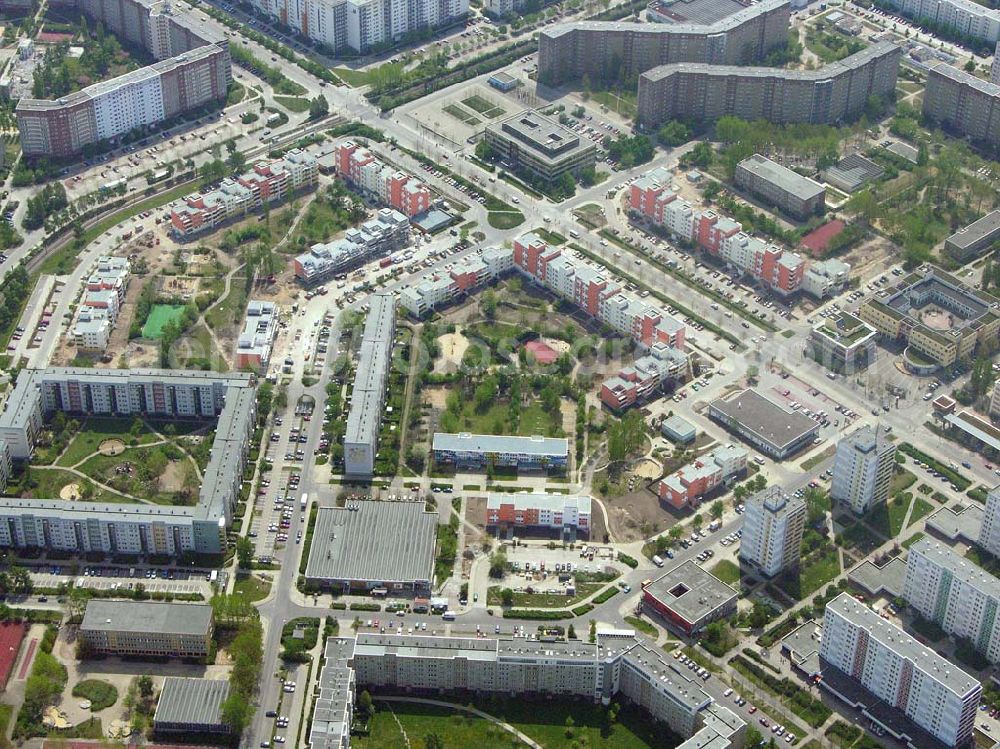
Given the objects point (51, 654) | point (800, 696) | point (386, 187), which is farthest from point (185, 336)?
point (800, 696)

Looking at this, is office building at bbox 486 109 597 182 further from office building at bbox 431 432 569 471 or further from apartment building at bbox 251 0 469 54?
office building at bbox 431 432 569 471

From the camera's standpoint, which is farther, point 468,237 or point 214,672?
point 468,237

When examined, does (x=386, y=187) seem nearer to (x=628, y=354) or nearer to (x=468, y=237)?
(x=468, y=237)

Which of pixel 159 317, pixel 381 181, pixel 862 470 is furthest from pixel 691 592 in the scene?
pixel 381 181

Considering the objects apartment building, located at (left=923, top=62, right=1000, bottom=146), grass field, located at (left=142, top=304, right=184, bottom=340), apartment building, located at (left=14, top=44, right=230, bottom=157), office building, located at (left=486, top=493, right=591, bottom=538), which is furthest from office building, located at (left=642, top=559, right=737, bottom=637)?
apartment building, located at (left=14, top=44, right=230, bottom=157)

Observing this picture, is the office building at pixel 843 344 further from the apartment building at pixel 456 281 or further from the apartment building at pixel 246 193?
the apartment building at pixel 246 193

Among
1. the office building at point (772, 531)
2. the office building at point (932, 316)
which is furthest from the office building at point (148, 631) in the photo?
the office building at point (932, 316)

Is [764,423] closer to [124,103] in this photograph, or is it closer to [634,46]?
[634,46]
